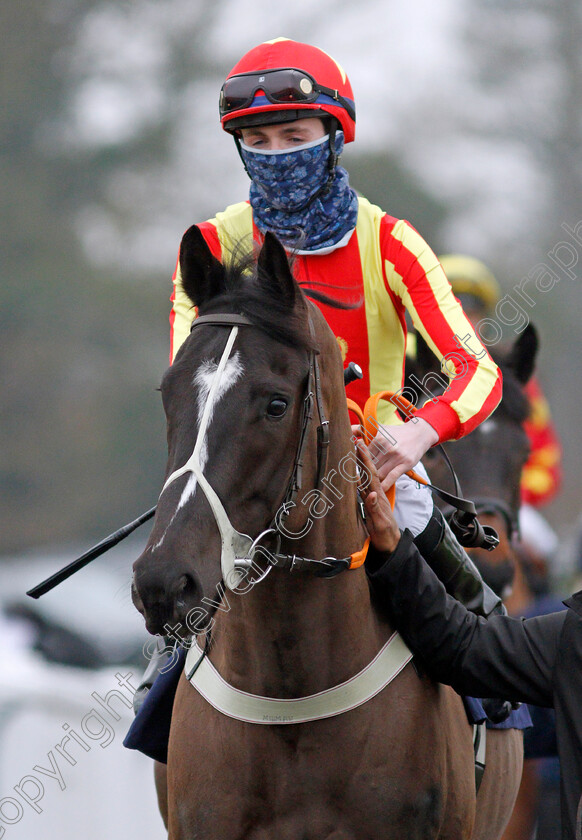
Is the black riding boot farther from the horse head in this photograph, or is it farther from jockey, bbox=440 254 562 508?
jockey, bbox=440 254 562 508

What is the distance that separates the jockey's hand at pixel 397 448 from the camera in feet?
10.3

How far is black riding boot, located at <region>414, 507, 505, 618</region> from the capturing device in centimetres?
344

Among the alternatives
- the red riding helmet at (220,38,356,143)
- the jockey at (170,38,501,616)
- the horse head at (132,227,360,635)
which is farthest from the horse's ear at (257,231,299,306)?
the red riding helmet at (220,38,356,143)

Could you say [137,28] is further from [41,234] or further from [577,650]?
[577,650]

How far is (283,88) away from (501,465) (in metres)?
2.61

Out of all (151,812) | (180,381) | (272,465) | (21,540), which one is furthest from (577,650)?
(21,540)

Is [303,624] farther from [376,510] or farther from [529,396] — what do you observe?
[529,396]

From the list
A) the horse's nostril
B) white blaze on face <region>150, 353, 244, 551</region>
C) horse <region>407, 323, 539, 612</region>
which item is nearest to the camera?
the horse's nostril

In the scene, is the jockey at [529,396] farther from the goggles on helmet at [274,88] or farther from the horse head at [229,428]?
the horse head at [229,428]

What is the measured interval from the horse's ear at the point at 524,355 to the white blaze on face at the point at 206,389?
133 inches

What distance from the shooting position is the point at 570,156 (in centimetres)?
2488

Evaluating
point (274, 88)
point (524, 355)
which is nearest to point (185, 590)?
point (274, 88)

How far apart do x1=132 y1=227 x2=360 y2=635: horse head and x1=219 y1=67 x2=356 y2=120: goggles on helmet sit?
0.68 m

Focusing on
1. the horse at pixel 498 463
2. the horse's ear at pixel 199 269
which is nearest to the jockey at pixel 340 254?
the horse's ear at pixel 199 269
